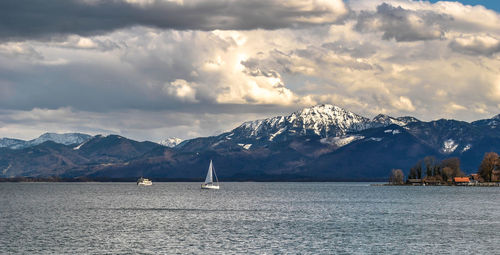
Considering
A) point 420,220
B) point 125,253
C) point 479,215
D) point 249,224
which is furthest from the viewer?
point 479,215

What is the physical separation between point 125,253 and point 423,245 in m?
40.5

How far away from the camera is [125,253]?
78188 mm

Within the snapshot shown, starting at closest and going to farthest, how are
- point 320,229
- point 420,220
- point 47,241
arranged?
1. point 47,241
2. point 320,229
3. point 420,220

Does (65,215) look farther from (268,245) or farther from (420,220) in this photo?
(420,220)

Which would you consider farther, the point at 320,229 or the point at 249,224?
the point at 249,224

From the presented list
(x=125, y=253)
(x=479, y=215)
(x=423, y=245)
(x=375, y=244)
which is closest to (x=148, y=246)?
Answer: (x=125, y=253)

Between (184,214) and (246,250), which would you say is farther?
(184,214)

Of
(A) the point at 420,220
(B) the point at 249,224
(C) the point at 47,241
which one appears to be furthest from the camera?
(A) the point at 420,220

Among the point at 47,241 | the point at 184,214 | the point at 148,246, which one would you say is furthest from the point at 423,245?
the point at 184,214

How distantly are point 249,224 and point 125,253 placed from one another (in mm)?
41103

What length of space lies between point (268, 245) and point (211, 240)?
387 inches

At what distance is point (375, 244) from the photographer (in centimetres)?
8731

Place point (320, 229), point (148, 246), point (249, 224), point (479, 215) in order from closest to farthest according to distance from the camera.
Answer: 1. point (148, 246)
2. point (320, 229)
3. point (249, 224)
4. point (479, 215)

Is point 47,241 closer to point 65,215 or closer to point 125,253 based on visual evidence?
point 125,253
